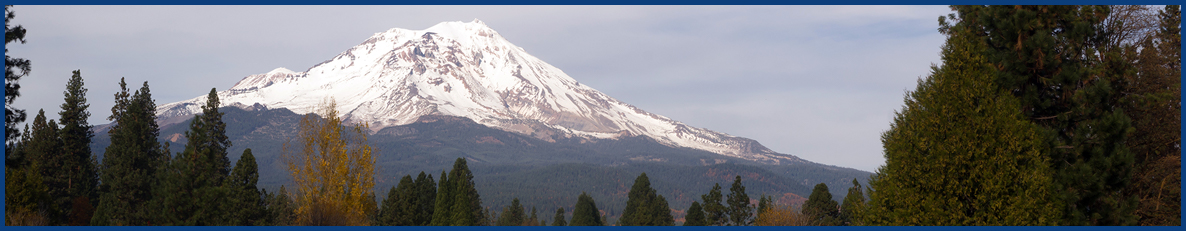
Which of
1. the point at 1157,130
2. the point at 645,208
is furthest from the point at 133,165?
the point at 1157,130

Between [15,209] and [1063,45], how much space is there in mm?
32319

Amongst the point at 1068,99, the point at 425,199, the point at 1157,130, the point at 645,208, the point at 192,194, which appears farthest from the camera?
the point at 425,199

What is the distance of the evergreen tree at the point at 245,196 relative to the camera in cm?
3366

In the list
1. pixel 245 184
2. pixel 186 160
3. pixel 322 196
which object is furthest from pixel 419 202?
pixel 322 196

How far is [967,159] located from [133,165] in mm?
39272

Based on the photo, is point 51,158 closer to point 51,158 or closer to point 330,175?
point 51,158

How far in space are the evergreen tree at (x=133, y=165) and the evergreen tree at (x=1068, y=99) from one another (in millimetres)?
34630

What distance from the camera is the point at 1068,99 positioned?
14758 millimetres

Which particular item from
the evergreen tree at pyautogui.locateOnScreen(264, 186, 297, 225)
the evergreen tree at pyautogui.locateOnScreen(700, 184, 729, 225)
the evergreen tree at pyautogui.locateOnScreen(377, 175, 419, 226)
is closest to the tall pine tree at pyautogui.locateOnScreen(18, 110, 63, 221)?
the evergreen tree at pyautogui.locateOnScreen(264, 186, 297, 225)

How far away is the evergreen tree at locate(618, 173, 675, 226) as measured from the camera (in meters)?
62.8

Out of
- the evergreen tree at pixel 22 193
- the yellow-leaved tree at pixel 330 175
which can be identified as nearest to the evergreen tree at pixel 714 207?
the yellow-leaved tree at pixel 330 175

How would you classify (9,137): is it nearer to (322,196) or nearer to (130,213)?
(322,196)

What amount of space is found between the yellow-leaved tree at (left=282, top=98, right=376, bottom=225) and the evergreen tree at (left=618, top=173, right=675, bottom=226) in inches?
1646

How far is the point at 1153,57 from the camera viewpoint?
705 inches
